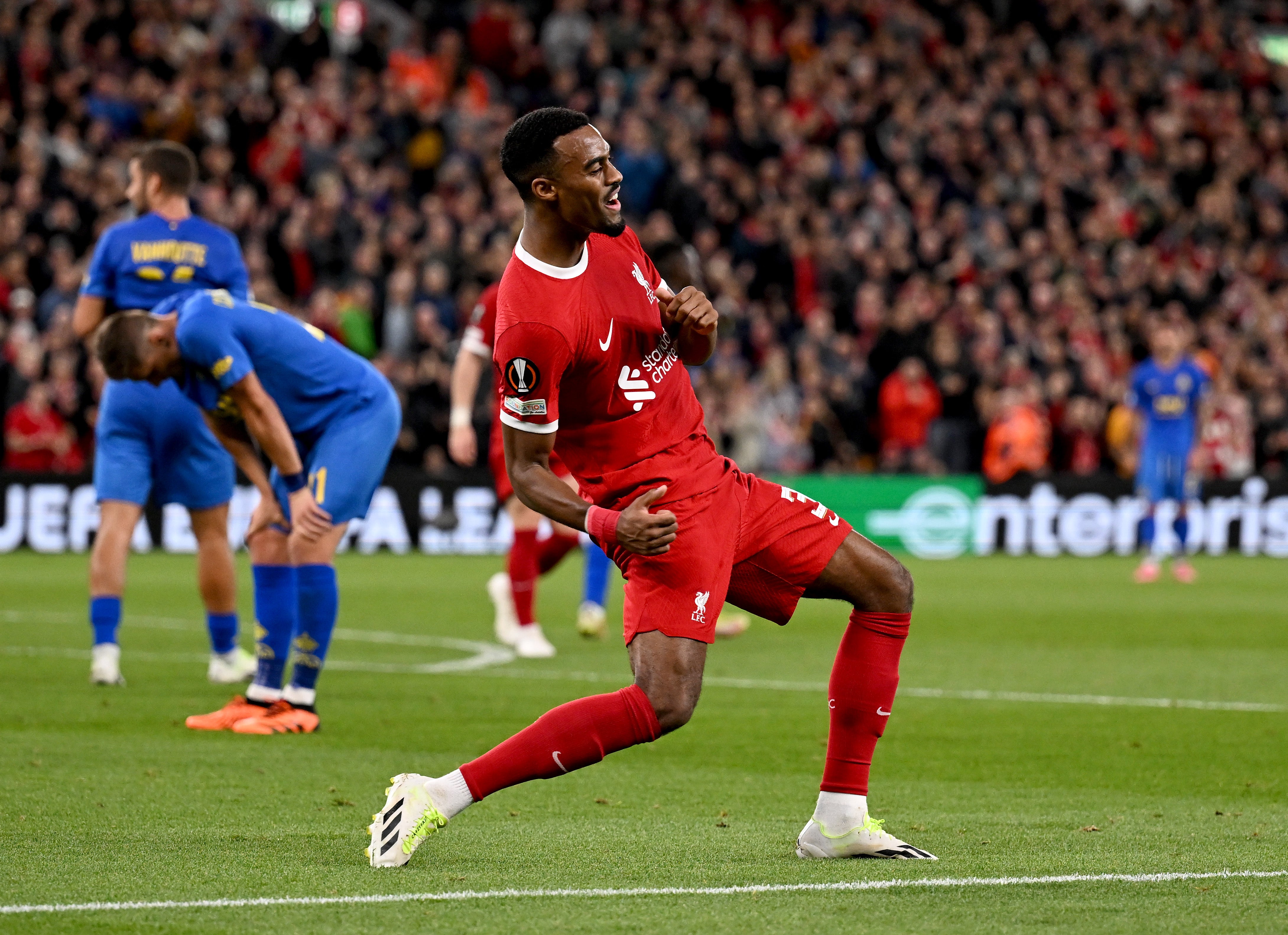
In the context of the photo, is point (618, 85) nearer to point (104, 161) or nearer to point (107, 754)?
point (104, 161)

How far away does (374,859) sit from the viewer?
16.6ft

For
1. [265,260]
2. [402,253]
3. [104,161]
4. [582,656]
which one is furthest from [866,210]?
[582,656]

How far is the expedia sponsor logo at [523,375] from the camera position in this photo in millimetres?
5035

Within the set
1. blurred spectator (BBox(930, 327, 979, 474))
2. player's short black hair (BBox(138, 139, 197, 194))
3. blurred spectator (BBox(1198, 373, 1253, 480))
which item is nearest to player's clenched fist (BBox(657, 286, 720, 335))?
player's short black hair (BBox(138, 139, 197, 194))

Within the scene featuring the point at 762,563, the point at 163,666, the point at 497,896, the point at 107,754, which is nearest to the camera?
the point at 497,896

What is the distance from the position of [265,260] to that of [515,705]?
41.0 ft

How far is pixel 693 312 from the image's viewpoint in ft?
17.3

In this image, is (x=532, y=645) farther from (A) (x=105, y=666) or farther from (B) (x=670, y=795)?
(B) (x=670, y=795)

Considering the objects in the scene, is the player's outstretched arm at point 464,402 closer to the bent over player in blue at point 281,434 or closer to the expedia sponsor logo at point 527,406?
the bent over player in blue at point 281,434

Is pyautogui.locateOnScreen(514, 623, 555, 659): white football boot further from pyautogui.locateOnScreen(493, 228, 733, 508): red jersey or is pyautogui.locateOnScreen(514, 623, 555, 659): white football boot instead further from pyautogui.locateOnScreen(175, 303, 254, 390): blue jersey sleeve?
pyautogui.locateOnScreen(493, 228, 733, 508): red jersey

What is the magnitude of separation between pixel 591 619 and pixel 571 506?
23.3 ft

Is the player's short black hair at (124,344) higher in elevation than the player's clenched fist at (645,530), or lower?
higher

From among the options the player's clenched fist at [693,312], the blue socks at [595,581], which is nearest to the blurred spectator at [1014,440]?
the blue socks at [595,581]

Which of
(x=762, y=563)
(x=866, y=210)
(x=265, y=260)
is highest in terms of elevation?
(x=866, y=210)
